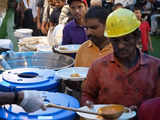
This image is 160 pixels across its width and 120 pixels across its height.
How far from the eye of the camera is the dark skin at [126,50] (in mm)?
1726

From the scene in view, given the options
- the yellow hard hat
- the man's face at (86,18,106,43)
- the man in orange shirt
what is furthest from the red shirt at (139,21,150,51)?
the yellow hard hat

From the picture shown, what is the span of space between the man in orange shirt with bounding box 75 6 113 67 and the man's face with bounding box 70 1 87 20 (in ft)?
2.43

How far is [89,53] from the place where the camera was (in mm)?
2439

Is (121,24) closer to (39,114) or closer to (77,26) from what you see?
(39,114)

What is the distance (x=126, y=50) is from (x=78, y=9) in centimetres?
160

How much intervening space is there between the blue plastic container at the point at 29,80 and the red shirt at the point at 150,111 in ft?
2.56

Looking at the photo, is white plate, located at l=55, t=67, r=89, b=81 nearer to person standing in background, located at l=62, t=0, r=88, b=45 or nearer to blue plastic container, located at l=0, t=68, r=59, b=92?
blue plastic container, located at l=0, t=68, r=59, b=92

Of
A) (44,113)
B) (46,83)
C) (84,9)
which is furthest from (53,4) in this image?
(44,113)

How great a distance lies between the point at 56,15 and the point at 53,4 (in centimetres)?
28

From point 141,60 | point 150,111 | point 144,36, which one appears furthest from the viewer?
point 144,36

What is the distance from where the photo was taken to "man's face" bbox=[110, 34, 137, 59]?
172cm

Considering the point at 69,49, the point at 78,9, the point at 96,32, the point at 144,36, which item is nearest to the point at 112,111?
the point at 96,32

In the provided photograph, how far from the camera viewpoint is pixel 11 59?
289 cm

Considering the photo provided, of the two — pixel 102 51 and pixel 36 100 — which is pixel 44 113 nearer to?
pixel 36 100
